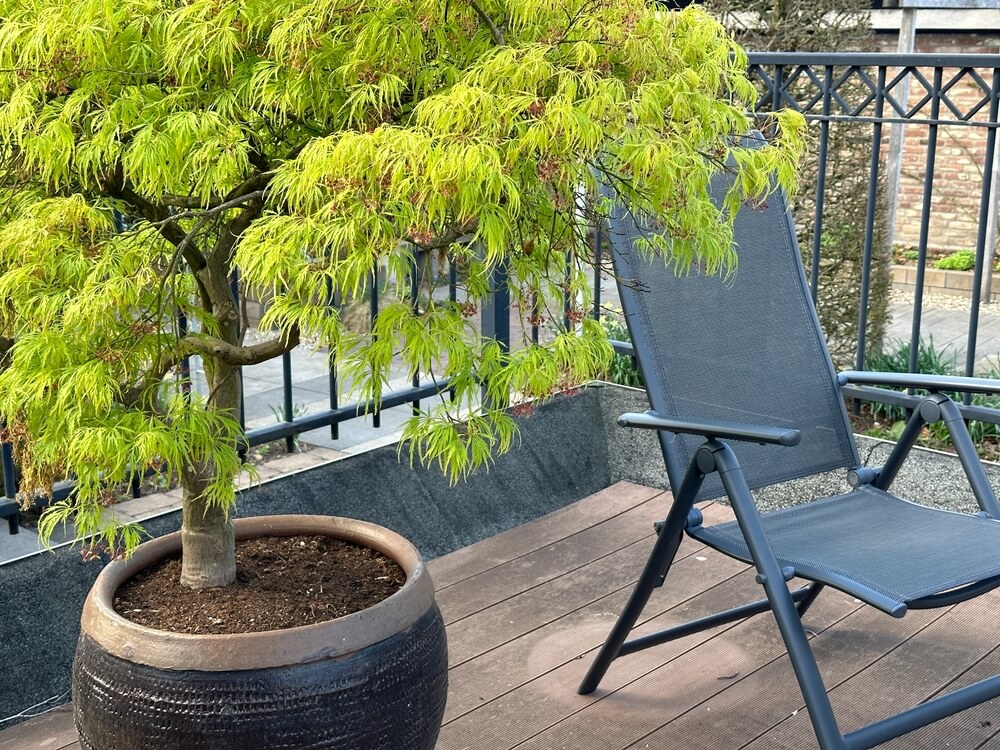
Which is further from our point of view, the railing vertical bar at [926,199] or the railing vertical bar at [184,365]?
the railing vertical bar at [926,199]

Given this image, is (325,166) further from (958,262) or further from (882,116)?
(958,262)

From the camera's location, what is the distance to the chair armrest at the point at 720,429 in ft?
Answer: 7.17

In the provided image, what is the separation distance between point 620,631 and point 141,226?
1380mm

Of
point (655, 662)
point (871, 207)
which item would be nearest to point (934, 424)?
point (871, 207)

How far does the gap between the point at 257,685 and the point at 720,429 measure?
3.27 feet

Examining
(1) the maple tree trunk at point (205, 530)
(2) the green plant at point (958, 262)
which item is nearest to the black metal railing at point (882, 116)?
(1) the maple tree trunk at point (205, 530)

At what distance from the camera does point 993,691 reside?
2285 mm

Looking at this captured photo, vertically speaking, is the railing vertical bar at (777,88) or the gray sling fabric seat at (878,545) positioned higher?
the railing vertical bar at (777,88)

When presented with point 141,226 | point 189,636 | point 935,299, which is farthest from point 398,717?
point 935,299

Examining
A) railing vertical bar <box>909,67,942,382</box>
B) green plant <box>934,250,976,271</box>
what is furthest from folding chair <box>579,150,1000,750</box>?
green plant <box>934,250,976,271</box>

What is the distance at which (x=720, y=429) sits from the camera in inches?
90.7

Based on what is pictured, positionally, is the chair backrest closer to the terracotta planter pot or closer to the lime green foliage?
the lime green foliage

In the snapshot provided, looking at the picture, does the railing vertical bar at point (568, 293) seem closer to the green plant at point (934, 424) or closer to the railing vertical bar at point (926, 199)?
the railing vertical bar at point (926, 199)

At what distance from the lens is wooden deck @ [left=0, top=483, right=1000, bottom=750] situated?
258cm
